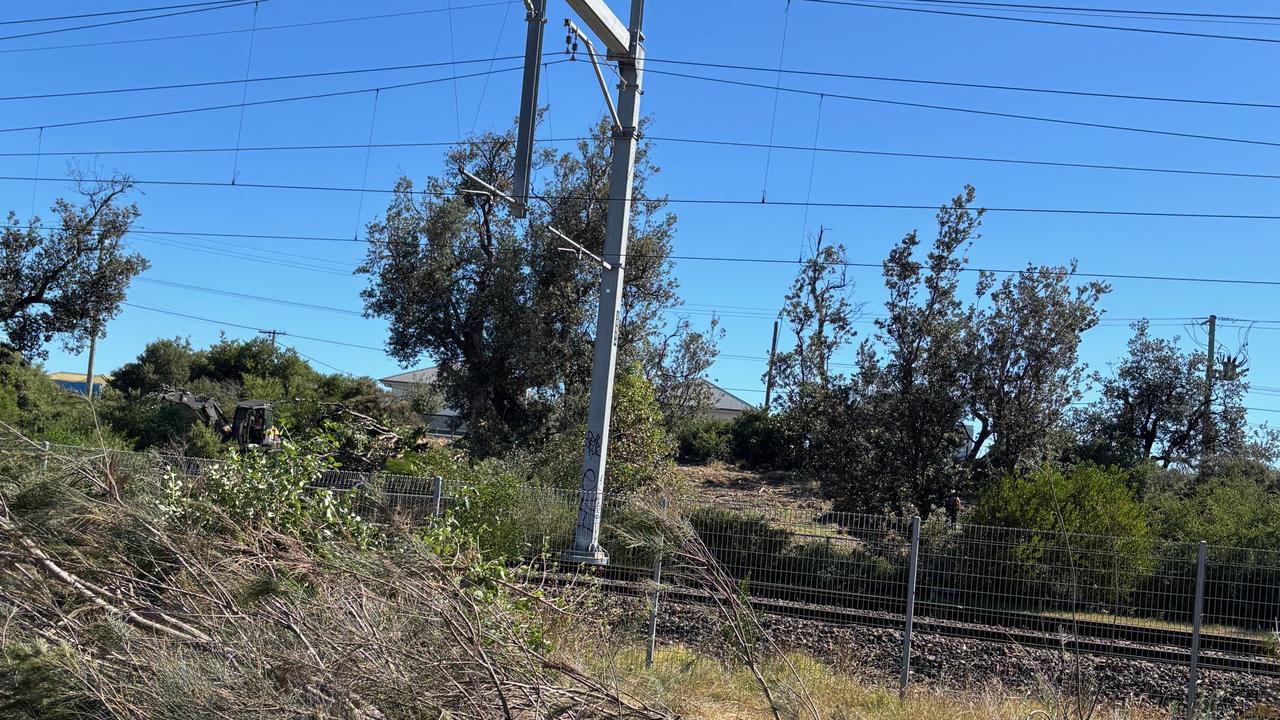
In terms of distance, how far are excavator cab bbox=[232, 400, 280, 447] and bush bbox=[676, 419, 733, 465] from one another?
17.2 meters

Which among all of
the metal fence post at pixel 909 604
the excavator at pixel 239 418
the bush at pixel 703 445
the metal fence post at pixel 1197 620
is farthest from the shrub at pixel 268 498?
the bush at pixel 703 445

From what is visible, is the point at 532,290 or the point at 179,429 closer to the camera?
the point at 532,290

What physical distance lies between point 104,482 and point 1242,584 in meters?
10.5

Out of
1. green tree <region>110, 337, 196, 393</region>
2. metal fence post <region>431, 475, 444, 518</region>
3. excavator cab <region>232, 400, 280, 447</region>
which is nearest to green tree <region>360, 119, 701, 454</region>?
excavator cab <region>232, 400, 280, 447</region>

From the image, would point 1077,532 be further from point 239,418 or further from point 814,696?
point 239,418

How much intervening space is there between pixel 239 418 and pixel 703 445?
1904 cm

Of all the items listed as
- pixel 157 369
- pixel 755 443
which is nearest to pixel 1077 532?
pixel 755 443

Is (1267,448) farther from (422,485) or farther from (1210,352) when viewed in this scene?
(422,485)

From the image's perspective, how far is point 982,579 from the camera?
35.7ft

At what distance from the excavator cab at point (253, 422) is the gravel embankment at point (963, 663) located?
1894cm

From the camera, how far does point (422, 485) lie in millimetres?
12859

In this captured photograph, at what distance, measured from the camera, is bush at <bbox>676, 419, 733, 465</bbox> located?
135 feet

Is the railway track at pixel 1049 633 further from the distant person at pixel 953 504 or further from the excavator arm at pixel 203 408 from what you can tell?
the excavator arm at pixel 203 408

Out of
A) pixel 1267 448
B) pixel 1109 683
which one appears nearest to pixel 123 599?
pixel 1109 683
